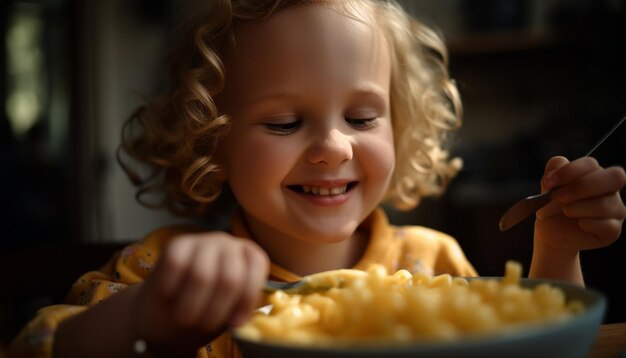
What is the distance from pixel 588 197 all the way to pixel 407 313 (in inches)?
13.6

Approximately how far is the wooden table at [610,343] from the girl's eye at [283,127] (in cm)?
47

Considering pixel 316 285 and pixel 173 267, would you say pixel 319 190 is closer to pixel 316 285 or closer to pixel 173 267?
pixel 316 285

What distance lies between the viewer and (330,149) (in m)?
0.90

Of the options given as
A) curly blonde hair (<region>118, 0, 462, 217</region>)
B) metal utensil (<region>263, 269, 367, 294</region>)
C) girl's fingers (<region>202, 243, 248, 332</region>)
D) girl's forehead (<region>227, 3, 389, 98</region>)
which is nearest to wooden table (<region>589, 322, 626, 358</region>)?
metal utensil (<region>263, 269, 367, 294</region>)

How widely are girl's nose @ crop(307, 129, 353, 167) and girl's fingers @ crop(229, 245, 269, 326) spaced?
35cm

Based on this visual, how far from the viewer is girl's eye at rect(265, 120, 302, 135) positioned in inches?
37.1

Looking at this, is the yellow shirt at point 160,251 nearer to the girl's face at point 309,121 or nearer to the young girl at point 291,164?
the young girl at point 291,164

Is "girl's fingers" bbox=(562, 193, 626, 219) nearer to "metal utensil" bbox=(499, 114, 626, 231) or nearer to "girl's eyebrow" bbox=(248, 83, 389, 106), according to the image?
"metal utensil" bbox=(499, 114, 626, 231)

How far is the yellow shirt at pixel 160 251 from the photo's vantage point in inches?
25.4

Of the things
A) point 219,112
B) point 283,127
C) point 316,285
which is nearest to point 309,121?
point 283,127

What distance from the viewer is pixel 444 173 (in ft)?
4.60

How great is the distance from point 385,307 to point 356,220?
450 mm

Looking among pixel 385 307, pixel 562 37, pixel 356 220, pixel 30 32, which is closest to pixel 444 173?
pixel 356 220

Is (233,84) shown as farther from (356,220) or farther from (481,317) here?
(481,317)
